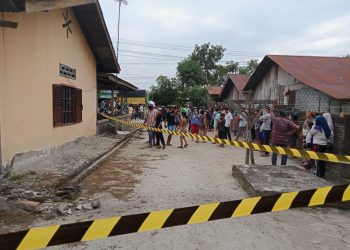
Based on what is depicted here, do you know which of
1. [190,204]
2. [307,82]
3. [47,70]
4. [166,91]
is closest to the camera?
[190,204]

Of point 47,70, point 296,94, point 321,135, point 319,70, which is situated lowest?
point 321,135

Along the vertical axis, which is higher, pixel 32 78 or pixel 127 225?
pixel 32 78

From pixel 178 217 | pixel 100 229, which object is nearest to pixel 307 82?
pixel 178 217

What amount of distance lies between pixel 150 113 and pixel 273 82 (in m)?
8.21

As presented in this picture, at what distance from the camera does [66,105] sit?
444 inches

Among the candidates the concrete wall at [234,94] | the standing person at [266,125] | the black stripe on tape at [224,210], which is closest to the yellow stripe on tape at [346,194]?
the black stripe on tape at [224,210]

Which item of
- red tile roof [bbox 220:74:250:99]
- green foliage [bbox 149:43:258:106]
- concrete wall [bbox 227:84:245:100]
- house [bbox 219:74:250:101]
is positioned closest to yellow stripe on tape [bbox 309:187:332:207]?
house [bbox 219:74:250:101]

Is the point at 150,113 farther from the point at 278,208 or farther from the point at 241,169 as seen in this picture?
the point at 278,208

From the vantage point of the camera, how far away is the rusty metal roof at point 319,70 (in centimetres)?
1240

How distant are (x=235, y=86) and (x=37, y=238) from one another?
24827 millimetres

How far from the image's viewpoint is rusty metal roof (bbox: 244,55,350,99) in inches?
488

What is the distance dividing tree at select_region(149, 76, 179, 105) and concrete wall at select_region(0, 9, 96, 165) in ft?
97.7

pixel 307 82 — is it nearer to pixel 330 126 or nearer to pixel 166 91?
pixel 330 126

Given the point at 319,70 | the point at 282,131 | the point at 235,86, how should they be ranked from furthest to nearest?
the point at 235,86 < the point at 319,70 < the point at 282,131
